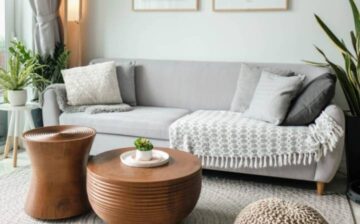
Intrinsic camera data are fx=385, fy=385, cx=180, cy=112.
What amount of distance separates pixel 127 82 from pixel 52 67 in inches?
29.9

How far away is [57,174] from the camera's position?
7.32 feet

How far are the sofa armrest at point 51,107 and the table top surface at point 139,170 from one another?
1160 millimetres

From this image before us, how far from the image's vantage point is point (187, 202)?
202 centimetres

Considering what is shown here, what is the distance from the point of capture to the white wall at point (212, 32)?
3.35 m

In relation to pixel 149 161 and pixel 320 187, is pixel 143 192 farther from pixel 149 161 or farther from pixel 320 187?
pixel 320 187

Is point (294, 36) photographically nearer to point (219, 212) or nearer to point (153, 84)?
point (153, 84)

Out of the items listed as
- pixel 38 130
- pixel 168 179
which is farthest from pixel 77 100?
pixel 168 179

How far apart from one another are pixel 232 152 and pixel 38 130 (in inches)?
52.1

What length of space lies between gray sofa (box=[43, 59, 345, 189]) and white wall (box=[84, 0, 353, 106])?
0.62 feet

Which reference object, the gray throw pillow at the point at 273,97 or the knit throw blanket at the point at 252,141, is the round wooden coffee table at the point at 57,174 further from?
the gray throw pillow at the point at 273,97

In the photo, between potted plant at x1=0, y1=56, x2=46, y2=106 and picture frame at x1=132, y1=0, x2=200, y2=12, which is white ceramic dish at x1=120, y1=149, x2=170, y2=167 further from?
picture frame at x1=132, y1=0, x2=200, y2=12

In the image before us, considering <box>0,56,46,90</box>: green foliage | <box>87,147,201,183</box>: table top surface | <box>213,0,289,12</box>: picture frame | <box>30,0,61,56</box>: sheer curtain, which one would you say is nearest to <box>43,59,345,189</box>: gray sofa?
<box>0,56,46,90</box>: green foliage

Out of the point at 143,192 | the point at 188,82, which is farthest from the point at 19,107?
the point at 143,192

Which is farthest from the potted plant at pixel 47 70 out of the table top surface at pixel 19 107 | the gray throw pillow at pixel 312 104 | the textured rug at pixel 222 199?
the gray throw pillow at pixel 312 104
